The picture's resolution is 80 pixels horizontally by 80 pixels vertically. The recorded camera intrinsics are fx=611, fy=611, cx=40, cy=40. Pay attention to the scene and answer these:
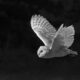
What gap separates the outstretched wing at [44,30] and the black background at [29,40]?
3324 mm

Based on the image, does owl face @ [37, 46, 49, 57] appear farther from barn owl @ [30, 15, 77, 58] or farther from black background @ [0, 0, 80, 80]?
black background @ [0, 0, 80, 80]

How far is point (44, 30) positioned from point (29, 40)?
5151 mm

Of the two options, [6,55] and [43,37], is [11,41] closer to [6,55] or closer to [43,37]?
[6,55]

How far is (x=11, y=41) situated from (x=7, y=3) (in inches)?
29.4

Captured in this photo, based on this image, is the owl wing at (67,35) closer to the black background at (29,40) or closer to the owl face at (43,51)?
the owl face at (43,51)

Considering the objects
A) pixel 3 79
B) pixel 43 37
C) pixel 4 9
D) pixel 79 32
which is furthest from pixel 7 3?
pixel 43 37

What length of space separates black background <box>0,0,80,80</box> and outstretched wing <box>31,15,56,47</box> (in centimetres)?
332

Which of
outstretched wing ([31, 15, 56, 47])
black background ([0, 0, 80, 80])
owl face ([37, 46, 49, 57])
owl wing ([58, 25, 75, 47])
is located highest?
black background ([0, 0, 80, 80])

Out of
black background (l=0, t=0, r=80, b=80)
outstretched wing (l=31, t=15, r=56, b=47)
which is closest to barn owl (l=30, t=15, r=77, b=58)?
outstretched wing (l=31, t=15, r=56, b=47)

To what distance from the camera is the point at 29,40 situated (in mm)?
11109

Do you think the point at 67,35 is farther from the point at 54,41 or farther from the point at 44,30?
the point at 44,30

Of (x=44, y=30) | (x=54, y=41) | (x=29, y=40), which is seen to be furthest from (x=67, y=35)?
(x=29, y=40)

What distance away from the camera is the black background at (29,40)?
10.1 meters

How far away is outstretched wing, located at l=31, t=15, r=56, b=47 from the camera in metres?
5.77
